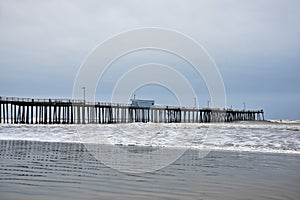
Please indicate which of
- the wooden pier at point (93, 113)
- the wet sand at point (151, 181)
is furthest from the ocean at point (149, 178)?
the wooden pier at point (93, 113)

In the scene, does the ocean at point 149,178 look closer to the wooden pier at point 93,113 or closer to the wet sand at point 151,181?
the wet sand at point 151,181

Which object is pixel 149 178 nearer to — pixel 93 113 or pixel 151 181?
pixel 151 181

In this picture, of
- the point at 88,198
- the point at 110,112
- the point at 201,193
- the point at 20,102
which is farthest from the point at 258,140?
the point at 110,112

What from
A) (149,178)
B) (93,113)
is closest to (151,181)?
(149,178)

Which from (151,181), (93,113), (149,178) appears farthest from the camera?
(93,113)

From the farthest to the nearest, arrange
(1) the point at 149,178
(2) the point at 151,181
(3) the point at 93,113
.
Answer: (3) the point at 93,113 < (1) the point at 149,178 < (2) the point at 151,181

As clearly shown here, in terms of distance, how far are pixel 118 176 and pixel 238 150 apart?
9959 mm

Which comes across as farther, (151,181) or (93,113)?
(93,113)

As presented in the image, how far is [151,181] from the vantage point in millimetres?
8688

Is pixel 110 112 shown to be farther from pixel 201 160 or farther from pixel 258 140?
pixel 201 160

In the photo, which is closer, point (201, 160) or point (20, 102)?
point (201, 160)

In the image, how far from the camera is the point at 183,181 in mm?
8703

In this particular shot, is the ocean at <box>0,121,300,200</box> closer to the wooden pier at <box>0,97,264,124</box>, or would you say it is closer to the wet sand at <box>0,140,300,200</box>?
the wet sand at <box>0,140,300,200</box>

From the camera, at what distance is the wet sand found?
7.16 meters
